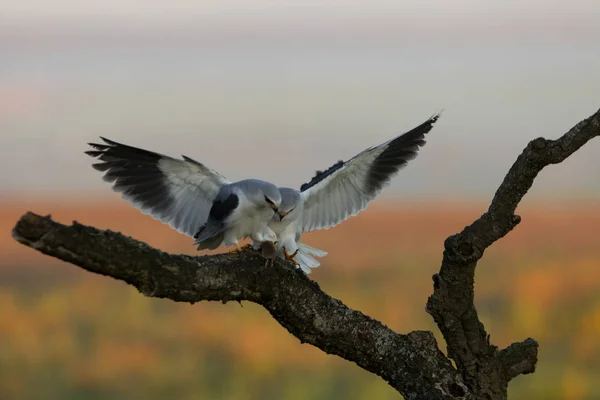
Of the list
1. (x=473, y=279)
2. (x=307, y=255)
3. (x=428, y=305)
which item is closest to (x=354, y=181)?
(x=307, y=255)

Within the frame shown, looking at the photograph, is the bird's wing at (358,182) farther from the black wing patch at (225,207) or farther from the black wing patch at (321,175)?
the black wing patch at (225,207)

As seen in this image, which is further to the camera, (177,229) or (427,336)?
(177,229)

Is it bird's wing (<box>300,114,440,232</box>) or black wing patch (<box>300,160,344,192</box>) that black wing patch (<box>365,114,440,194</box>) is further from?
black wing patch (<box>300,160,344,192</box>)

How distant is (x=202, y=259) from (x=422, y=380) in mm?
1843

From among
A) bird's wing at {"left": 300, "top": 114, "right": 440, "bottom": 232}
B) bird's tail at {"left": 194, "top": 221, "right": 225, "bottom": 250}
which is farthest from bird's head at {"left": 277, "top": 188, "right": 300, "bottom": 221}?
bird's wing at {"left": 300, "top": 114, "right": 440, "bottom": 232}

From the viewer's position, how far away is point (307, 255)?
6887 mm

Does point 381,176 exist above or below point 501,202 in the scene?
above

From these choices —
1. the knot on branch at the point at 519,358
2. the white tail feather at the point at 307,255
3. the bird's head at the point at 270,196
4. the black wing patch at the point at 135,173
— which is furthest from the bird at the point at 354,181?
the knot on branch at the point at 519,358

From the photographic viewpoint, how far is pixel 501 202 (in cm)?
520

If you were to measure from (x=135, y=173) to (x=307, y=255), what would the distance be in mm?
1702

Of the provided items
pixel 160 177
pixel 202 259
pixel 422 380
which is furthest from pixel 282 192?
pixel 422 380

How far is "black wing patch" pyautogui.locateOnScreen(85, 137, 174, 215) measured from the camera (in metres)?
6.56

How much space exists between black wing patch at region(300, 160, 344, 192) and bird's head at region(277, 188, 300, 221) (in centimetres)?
59

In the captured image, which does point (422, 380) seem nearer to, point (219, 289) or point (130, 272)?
point (219, 289)
